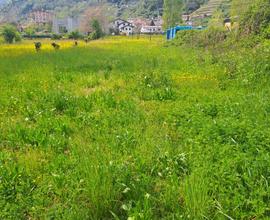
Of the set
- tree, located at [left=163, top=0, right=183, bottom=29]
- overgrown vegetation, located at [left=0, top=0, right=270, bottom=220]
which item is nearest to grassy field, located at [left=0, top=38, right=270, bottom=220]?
overgrown vegetation, located at [left=0, top=0, right=270, bottom=220]

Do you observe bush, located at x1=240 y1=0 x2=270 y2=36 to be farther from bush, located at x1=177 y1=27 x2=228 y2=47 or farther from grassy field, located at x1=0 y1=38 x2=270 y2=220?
grassy field, located at x1=0 y1=38 x2=270 y2=220

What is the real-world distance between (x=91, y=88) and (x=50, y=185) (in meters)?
6.42

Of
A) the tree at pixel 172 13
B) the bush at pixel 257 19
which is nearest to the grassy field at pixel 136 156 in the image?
the bush at pixel 257 19

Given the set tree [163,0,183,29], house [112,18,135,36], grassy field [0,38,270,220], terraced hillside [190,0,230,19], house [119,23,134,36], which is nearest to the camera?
grassy field [0,38,270,220]

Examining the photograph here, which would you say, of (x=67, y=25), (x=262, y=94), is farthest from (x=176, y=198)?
(x=67, y=25)

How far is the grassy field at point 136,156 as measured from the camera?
3.41 m

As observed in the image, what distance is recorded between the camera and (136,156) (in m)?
4.52

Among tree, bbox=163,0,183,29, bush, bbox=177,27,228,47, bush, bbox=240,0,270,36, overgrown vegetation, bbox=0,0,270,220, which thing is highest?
tree, bbox=163,0,183,29

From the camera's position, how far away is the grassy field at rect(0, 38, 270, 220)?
3.41 meters

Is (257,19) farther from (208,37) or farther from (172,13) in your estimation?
(172,13)

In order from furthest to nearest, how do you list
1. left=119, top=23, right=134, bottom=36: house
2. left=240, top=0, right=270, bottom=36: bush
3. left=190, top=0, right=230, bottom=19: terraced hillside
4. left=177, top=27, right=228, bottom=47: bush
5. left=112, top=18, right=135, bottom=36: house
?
left=119, top=23, right=134, bottom=36: house → left=112, top=18, right=135, bottom=36: house → left=190, top=0, right=230, bottom=19: terraced hillside → left=177, top=27, right=228, bottom=47: bush → left=240, top=0, right=270, bottom=36: bush

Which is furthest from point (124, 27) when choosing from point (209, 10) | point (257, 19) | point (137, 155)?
point (137, 155)

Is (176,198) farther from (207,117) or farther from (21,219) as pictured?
(207,117)

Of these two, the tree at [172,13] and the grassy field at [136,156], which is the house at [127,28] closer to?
the tree at [172,13]
